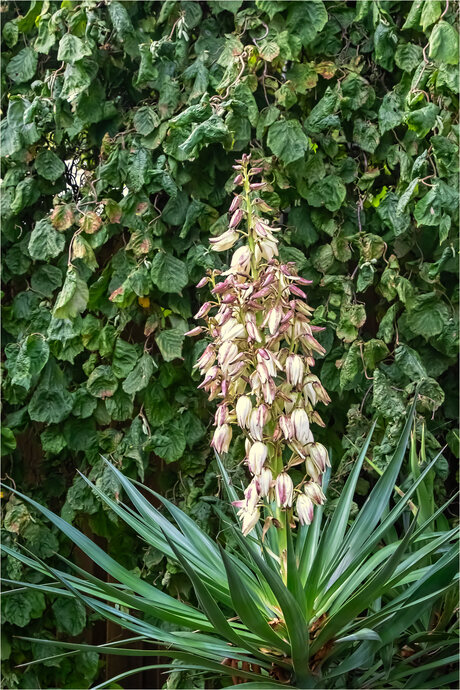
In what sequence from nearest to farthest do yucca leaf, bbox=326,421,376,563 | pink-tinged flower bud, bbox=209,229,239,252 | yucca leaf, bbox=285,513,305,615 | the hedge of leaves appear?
yucca leaf, bbox=285,513,305,615, pink-tinged flower bud, bbox=209,229,239,252, yucca leaf, bbox=326,421,376,563, the hedge of leaves

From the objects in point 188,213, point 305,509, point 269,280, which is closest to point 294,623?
A: point 305,509

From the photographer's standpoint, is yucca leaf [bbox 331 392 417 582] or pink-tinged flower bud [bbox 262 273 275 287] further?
yucca leaf [bbox 331 392 417 582]

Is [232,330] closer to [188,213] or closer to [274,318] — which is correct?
[274,318]

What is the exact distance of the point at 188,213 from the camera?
193cm

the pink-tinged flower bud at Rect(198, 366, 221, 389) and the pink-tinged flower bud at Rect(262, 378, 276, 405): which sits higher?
the pink-tinged flower bud at Rect(262, 378, 276, 405)

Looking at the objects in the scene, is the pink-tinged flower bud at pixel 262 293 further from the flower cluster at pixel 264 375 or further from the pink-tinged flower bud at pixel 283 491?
the pink-tinged flower bud at pixel 283 491

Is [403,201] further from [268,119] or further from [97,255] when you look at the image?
[97,255]

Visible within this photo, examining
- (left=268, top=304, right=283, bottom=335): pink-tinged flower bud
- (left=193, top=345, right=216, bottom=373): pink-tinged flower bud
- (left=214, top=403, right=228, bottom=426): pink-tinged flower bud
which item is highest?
(left=268, top=304, right=283, bottom=335): pink-tinged flower bud

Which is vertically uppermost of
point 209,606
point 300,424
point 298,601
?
point 300,424

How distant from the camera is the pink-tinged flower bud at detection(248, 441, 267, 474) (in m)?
1.19

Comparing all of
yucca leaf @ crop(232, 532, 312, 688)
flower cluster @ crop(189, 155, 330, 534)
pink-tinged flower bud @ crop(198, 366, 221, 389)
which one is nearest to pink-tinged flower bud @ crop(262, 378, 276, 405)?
flower cluster @ crop(189, 155, 330, 534)

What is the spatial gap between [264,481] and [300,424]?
0.35ft

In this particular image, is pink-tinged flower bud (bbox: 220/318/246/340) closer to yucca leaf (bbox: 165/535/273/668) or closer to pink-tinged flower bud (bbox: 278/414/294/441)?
pink-tinged flower bud (bbox: 278/414/294/441)

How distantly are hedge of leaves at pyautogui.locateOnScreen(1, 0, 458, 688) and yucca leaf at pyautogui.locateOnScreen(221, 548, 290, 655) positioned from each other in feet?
2.32
